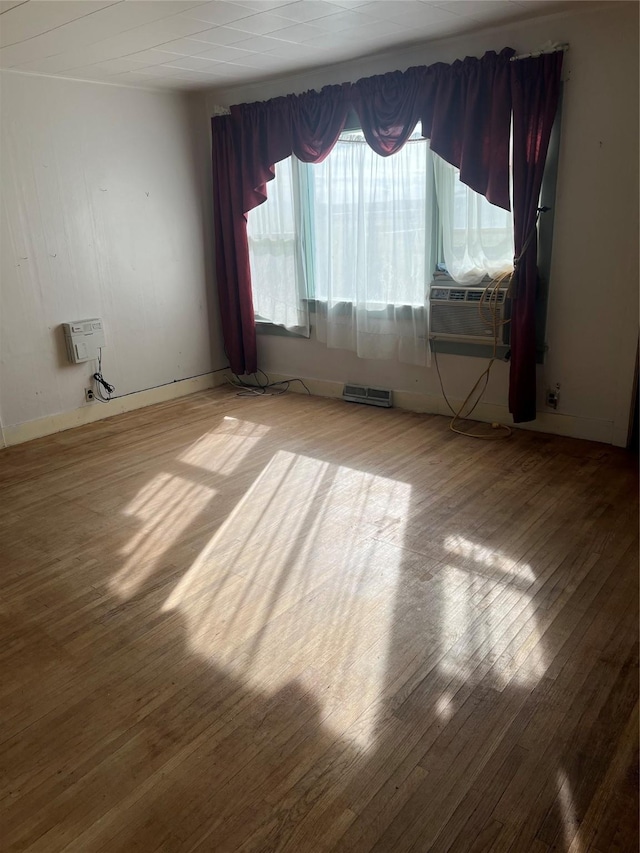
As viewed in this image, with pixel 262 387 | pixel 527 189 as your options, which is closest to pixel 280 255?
pixel 262 387

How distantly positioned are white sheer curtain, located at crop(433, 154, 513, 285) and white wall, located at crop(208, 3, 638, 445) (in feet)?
1.10

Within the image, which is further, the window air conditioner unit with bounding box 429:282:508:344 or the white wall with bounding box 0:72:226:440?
the white wall with bounding box 0:72:226:440

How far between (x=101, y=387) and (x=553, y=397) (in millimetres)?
3440

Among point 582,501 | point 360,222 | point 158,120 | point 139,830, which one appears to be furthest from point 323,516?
point 158,120

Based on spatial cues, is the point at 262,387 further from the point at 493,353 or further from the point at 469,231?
the point at 469,231

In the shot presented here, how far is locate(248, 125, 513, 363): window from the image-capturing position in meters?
4.18

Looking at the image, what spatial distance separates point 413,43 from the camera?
13.2ft

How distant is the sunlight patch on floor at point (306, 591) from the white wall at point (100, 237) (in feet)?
6.99

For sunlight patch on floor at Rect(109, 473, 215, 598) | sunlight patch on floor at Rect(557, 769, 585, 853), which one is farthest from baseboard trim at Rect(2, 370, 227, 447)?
sunlight patch on floor at Rect(557, 769, 585, 853)

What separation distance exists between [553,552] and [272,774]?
5.40ft

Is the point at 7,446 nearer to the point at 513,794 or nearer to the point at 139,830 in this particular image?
the point at 139,830

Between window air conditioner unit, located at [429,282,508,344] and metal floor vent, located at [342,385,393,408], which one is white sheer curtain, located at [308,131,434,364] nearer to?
window air conditioner unit, located at [429,282,508,344]

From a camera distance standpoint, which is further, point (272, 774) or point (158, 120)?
point (158, 120)

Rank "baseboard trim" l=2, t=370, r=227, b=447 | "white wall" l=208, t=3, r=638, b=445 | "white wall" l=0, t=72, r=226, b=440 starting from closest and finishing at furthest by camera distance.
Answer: "white wall" l=208, t=3, r=638, b=445 → "white wall" l=0, t=72, r=226, b=440 → "baseboard trim" l=2, t=370, r=227, b=447
